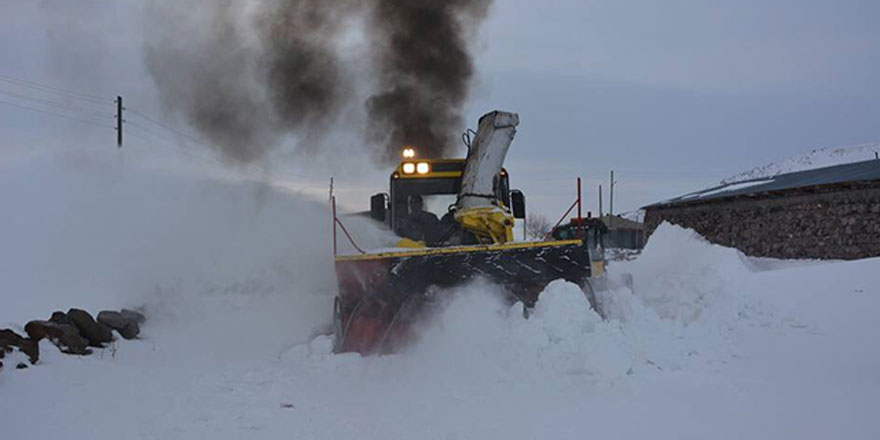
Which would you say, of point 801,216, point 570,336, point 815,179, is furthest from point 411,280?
point 815,179

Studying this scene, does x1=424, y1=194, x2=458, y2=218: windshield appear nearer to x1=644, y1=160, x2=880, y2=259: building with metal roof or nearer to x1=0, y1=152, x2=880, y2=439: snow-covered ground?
x1=0, y1=152, x2=880, y2=439: snow-covered ground

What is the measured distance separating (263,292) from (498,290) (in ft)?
16.3

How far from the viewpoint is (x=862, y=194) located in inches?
789

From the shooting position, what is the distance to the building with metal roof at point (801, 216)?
20047 millimetres

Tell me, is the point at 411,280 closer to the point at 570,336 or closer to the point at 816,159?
the point at 570,336

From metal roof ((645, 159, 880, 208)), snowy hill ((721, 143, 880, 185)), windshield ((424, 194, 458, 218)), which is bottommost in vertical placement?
windshield ((424, 194, 458, 218))

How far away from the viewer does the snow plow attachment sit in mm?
8359

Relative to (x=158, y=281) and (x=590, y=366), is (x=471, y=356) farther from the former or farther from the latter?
(x=158, y=281)

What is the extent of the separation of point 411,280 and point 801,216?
17849mm

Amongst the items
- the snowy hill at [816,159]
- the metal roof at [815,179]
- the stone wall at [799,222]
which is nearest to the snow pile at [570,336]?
the stone wall at [799,222]

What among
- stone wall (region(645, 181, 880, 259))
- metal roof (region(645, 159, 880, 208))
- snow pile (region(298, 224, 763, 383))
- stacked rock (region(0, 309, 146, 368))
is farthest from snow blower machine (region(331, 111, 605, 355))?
metal roof (region(645, 159, 880, 208))

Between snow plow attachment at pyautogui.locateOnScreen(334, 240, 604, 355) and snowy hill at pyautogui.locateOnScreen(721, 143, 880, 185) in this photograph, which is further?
snowy hill at pyautogui.locateOnScreen(721, 143, 880, 185)

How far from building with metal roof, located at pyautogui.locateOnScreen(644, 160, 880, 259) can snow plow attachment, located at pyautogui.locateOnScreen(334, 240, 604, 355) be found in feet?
49.5

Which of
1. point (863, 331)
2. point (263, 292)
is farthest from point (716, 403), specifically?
point (263, 292)
